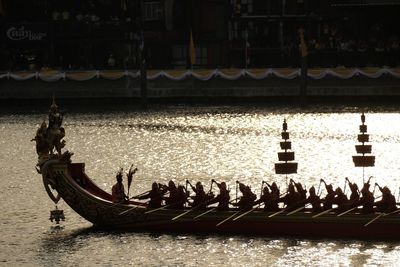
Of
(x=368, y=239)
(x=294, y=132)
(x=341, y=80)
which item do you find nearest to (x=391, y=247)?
(x=368, y=239)

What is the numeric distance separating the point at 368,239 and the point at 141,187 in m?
19.1

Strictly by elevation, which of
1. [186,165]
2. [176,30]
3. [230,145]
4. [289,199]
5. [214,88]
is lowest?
[289,199]

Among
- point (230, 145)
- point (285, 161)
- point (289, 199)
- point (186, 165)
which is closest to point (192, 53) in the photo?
point (230, 145)

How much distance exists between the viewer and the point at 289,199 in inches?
2249

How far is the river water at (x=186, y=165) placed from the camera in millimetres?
56562

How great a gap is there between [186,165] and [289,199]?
25263mm

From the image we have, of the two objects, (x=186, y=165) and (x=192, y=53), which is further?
(x=192, y=53)

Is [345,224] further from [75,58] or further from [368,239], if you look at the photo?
[75,58]

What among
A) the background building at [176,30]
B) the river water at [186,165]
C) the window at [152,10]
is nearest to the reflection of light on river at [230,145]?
the river water at [186,165]

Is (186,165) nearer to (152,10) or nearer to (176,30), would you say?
(176,30)

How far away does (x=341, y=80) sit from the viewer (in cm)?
10706

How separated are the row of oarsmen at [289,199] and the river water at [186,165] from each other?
1.30 metres

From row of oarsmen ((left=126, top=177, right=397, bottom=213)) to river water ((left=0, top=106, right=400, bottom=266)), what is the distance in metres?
1.30

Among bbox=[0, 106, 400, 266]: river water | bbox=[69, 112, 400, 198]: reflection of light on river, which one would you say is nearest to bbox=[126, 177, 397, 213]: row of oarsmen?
bbox=[0, 106, 400, 266]: river water
